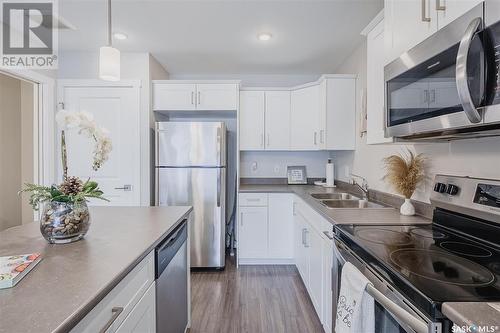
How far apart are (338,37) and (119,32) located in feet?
6.93

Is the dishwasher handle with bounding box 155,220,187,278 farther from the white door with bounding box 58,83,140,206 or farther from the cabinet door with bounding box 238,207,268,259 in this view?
the white door with bounding box 58,83,140,206

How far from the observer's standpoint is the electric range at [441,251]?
0.76 metres

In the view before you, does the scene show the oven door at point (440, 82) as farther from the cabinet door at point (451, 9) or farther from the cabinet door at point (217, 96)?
the cabinet door at point (217, 96)

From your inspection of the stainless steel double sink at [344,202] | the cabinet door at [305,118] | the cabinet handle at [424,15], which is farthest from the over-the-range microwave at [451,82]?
the cabinet door at [305,118]

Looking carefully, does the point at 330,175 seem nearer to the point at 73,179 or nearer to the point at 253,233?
the point at 253,233

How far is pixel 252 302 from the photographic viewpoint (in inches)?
96.6

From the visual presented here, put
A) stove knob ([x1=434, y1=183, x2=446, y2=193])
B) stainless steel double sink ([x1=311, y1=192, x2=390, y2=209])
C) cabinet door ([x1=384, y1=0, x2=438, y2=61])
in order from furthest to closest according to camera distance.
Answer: stainless steel double sink ([x1=311, y1=192, x2=390, y2=209]), stove knob ([x1=434, y1=183, x2=446, y2=193]), cabinet door ([x1=384, y1=0, x2=438, y2=61])

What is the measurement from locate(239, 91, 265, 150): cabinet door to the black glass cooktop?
2119mm

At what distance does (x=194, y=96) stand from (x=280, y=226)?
1.83 metres

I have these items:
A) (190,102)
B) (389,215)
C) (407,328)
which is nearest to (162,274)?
(407,328)

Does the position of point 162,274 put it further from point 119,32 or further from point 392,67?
point 119,32

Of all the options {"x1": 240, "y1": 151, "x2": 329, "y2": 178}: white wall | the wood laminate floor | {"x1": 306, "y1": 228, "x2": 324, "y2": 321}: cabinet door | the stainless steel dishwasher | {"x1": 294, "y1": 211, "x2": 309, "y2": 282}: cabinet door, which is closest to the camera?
the stainless steel dishwasher

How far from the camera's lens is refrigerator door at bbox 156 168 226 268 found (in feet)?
10.2

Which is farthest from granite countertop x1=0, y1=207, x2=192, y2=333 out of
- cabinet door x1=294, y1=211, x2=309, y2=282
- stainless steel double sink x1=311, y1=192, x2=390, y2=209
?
stainless steel double sink x1=311, y1=192, x2=390, y2=209
